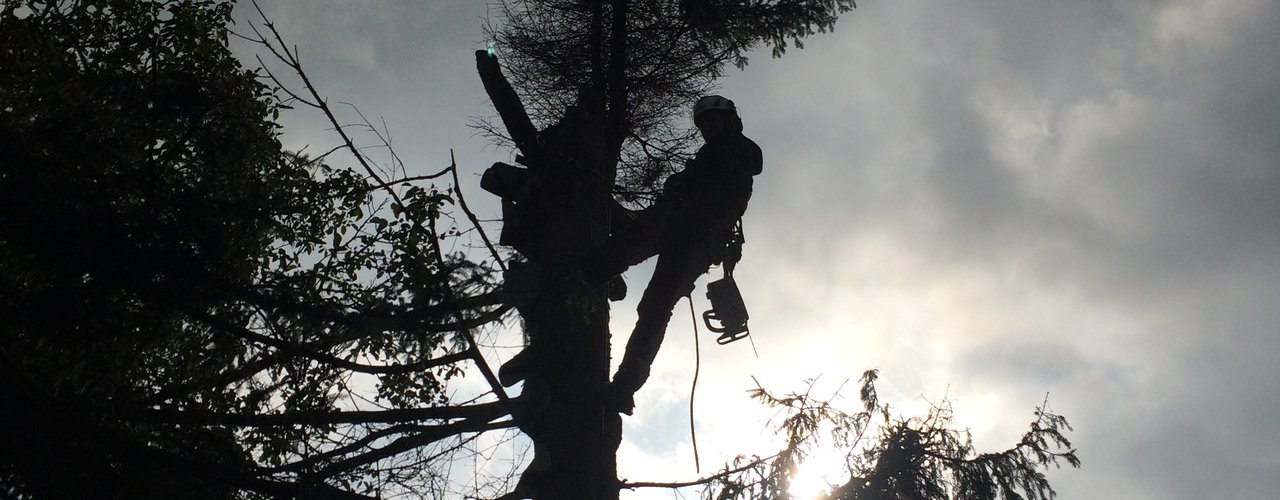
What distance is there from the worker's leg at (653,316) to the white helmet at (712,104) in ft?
5.05

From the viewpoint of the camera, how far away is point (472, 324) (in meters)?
4.75

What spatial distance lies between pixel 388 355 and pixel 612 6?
396 centimetres

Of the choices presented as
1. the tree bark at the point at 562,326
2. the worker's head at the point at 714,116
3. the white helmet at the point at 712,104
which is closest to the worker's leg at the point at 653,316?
the tree bark at the point at 562,326

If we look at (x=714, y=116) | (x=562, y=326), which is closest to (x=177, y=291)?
(x=562, y=326)

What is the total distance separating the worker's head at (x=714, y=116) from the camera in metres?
6.65

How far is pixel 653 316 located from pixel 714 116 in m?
2.06

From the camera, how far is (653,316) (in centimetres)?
544

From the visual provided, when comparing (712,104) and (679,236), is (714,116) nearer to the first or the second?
(712,104)

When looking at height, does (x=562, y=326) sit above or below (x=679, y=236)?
below

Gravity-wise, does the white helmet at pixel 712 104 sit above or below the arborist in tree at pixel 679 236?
above

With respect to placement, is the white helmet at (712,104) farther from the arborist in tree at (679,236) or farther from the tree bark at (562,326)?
the tree bark at (562,326)

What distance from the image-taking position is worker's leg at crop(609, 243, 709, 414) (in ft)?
17.1

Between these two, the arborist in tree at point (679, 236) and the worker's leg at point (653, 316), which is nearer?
the arborist in tree at point (679, 236)

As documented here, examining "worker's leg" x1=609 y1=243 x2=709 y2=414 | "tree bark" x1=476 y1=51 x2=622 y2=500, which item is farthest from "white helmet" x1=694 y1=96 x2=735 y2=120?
"worker's leg" x1=609 y1=243 x2=709 y2=414
